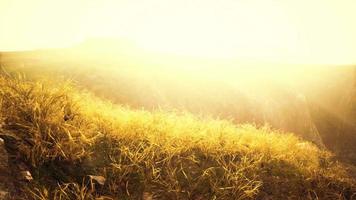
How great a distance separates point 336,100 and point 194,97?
19317mm

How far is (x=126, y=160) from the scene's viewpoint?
455 cm

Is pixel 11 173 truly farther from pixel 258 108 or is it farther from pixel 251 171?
pixel 258 108

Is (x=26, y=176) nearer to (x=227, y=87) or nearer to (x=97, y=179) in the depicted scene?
(x=97, y=179)

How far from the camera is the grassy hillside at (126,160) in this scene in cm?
400

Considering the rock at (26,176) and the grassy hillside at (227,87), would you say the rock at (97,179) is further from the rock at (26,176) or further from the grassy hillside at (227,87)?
the grassy hillside at (227,87)

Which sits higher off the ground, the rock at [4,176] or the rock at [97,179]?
the rock at [4,176]

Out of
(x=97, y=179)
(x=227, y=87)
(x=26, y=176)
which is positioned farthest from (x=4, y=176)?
(x=227, y=87)

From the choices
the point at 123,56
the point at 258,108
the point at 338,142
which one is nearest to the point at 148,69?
the point at 123,56

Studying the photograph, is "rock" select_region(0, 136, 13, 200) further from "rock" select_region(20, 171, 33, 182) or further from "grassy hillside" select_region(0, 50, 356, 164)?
"grassy hillside" select_region(0, 50, 356, 164)

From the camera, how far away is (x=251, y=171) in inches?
204

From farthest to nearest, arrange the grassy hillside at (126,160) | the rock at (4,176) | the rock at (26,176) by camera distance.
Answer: the grassy hillside at (126,160) → the rock at (26,176) → the rock at (4,176)

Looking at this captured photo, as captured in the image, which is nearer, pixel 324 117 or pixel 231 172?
pixel 231 172

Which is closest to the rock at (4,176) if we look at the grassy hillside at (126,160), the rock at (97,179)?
the grassy hillside at (126,160)

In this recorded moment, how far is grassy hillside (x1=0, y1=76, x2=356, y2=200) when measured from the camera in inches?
158
